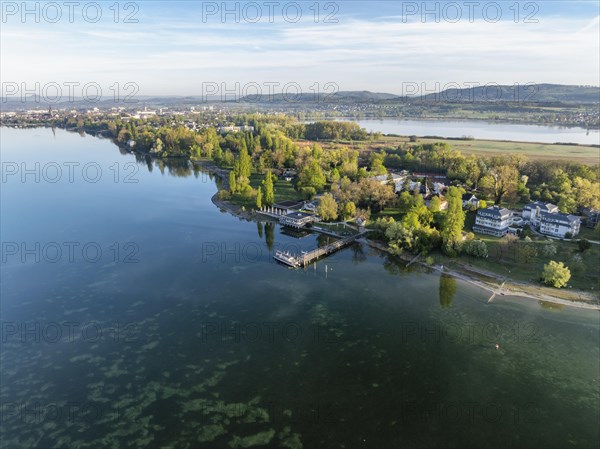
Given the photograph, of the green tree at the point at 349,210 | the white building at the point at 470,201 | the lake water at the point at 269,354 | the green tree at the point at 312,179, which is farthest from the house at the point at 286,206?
the white building at the point at 470,201

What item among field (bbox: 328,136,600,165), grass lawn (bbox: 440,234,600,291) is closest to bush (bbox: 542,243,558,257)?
grass lawn (bbox: 440,234,600,291)

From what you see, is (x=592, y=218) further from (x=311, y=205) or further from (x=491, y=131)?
(x=491, y=131)

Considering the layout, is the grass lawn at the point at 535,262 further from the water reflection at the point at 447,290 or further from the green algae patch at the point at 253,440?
the green algae patch at the point at 253,440

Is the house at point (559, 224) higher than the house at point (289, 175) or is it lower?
lower

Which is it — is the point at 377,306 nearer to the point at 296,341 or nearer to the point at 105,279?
the point at 296,341

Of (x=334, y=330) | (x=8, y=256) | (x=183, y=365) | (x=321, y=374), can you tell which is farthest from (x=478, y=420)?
(x=8, y=256)

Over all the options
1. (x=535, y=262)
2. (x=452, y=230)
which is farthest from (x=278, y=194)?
(x=535, y=262)
